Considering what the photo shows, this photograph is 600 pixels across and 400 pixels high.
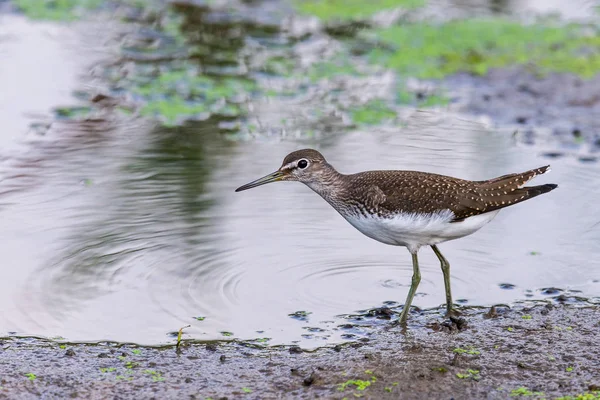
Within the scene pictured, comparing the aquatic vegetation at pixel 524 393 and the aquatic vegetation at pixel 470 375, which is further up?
the aquatic vegetation at pixel 470 375

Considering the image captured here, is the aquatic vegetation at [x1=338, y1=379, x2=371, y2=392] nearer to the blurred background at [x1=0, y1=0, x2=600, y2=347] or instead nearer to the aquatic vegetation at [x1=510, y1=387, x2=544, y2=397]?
the blurred background at [x1=0, y1=0, x2=600, y2=347]

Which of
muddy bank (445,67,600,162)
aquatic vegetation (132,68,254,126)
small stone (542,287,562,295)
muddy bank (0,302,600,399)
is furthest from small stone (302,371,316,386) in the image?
aquatic vegetation (132,68,254,126)

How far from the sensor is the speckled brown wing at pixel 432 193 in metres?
7.21

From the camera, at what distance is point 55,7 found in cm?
1570

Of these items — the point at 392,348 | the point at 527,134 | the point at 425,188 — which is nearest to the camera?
the point at 392,348

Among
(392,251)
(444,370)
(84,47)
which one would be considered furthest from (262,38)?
(444,370)

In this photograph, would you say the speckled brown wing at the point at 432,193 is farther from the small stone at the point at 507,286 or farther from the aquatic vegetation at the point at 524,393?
the aquatic vegetation at the point at 524,393

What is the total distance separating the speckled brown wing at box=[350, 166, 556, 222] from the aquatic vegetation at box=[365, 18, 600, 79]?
584 centimetres

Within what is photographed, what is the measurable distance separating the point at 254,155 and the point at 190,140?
805mm

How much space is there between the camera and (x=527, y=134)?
1126 centimetres

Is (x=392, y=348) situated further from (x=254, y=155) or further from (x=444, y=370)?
(x=254, y=155)

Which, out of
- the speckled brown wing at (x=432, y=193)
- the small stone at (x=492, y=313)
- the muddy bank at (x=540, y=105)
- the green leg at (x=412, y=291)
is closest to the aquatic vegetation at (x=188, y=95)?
the muddy bank at (x=540, y=105)

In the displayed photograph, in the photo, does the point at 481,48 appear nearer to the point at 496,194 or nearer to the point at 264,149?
the point at 264,149

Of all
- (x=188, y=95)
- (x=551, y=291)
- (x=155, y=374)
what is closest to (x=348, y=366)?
(x=155, y=374)
